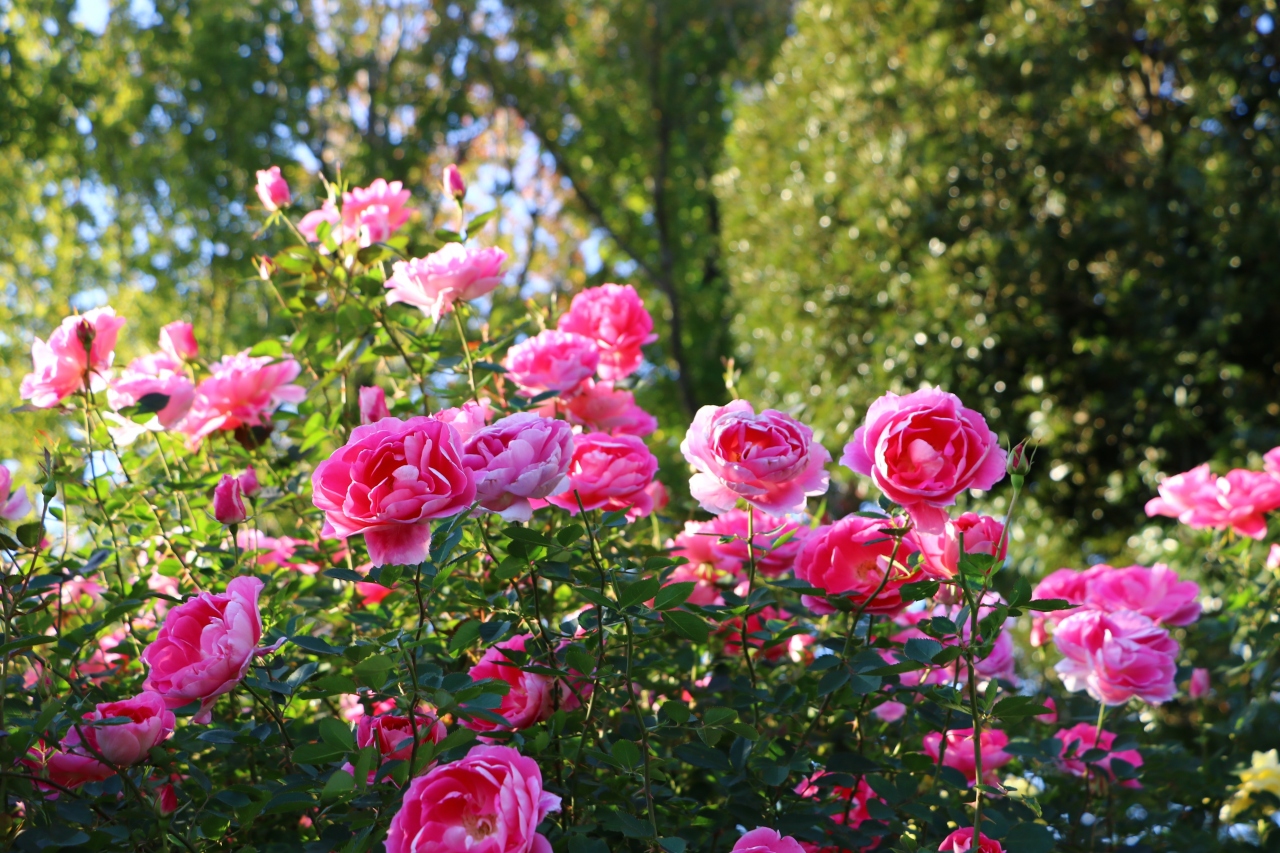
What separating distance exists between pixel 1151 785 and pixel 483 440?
1567mm

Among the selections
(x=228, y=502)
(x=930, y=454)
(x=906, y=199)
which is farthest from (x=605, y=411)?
(x=906, y=199)

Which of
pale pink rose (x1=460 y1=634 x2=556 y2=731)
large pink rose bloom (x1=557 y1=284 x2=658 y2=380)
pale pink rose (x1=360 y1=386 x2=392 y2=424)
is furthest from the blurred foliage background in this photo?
pale pink rose (x1=460 y1=634 x2=556 y2=731)

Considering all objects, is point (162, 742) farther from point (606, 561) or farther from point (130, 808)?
point (606, 561)

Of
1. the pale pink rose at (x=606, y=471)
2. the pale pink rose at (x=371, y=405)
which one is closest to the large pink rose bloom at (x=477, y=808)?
the pale pink rose at (x=606, y=471)

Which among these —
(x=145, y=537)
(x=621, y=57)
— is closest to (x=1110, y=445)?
(x=145, y=537)

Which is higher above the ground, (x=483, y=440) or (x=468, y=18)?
(x=468, y=18)

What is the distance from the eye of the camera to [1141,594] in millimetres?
1805

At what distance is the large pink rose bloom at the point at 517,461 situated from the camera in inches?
41.8

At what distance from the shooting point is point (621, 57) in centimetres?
1104

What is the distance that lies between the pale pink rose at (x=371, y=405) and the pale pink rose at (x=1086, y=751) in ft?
4.15

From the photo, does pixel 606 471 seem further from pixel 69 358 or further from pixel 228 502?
pixel 69 358

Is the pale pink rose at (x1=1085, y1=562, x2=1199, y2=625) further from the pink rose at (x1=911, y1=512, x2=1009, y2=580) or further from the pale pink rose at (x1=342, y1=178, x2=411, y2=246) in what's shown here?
the pale pink rose at (x1=342, y1=178, x2=411, y2=246)

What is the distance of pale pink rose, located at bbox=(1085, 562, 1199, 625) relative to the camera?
1.80 metres

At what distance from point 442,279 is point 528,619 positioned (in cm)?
55
